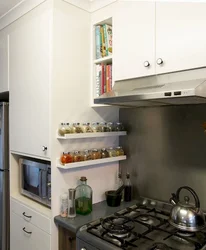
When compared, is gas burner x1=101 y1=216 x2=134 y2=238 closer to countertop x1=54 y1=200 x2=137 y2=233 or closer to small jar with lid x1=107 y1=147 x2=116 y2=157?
countertop x1=54 y1=200 x2=137 y2=233

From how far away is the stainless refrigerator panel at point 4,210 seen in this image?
212 cm

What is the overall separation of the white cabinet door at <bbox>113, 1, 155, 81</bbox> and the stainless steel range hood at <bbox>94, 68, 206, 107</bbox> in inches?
2.2

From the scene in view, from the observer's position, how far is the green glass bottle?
162 cm

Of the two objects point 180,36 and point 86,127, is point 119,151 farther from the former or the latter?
point 180,36

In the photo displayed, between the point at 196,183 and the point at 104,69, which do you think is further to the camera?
the point at 104,69

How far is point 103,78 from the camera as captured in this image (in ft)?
5.70

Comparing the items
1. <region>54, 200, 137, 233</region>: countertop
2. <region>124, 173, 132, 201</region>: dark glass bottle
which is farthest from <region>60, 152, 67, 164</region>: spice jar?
<region>124, 173, 132, 201</region>: dark glass bottle

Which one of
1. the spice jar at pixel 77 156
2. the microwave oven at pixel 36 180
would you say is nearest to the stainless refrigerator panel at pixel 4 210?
the microwave oven at pixel 36 180

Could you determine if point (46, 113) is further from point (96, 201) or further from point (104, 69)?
point (96, 201)

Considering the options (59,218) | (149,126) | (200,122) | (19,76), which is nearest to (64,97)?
(19,76)

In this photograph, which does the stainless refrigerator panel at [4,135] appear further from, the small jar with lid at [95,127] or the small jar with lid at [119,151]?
the small jar with lid at [119,151]

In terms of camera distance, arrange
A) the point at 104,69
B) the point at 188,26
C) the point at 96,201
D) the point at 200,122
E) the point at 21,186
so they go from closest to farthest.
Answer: the point at 188,26 → the point at 200,122 → the point at 104,69 → the point at 96,201 → the point at 21,186

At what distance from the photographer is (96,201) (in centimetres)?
186

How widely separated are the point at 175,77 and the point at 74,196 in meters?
1.02
